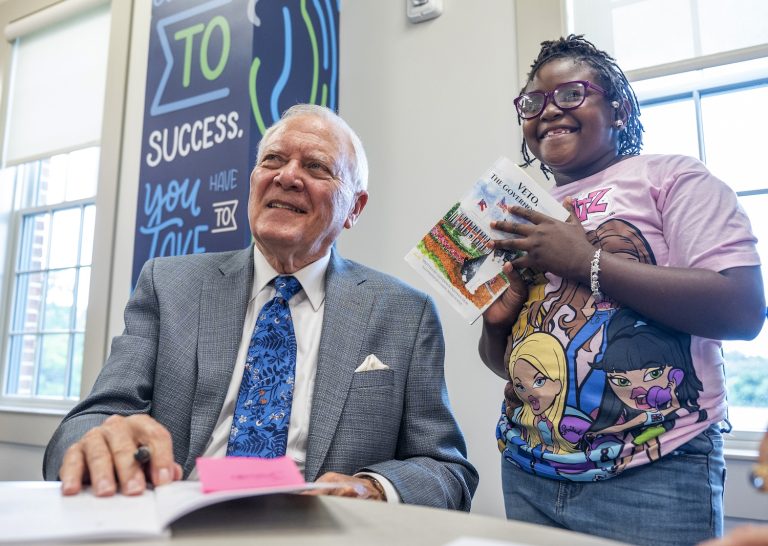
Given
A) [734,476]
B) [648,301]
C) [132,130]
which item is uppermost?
[132,130]

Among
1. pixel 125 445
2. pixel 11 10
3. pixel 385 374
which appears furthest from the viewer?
pixel 11 10

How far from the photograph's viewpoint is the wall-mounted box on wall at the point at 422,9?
2.15m

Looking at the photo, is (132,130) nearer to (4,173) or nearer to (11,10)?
(4,173)

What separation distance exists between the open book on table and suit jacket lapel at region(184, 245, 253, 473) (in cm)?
53

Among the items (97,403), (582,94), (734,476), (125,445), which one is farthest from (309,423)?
(734,476)

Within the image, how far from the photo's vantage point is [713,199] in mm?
972

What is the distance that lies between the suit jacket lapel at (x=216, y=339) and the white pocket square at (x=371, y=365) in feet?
0.91

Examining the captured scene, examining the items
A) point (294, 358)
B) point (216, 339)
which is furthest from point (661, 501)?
point (216, 339)

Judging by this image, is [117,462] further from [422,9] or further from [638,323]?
[422,9]

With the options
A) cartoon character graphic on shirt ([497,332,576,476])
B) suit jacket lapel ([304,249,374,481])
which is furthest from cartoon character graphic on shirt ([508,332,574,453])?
suit jacket lapel ([304,249,374,481])

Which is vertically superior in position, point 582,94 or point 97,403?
point 582,94

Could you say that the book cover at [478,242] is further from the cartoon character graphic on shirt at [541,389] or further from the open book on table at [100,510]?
the open book on table at [100,510]

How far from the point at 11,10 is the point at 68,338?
2.16 m

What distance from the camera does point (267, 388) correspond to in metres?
1.23
